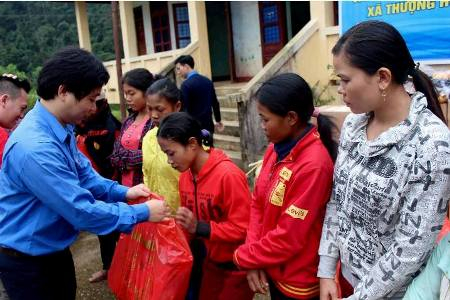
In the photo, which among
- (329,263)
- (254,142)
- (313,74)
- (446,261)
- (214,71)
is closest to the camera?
(446,261)

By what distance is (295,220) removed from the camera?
1.64 metres

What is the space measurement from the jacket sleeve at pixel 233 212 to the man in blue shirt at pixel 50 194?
0.29m

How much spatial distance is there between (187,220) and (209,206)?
0.16 m

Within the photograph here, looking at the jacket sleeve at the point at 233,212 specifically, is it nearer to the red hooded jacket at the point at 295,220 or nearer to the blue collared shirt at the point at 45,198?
the red hooded jacket at the point at 295,220

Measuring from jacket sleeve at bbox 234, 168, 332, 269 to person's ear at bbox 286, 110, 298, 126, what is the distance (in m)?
0.23

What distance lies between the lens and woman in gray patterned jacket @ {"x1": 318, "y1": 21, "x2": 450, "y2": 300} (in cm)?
122

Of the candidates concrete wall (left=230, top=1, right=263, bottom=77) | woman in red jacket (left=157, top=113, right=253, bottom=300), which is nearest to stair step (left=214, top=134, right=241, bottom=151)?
concrete wall (left=230, top=1, right=263, bottom=77)

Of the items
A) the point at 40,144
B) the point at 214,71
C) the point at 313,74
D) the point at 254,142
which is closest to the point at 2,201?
the point at 40,144

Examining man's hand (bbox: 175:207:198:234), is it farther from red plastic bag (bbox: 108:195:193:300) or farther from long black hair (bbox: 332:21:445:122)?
long black hair (bbox: 332:21:445:122)

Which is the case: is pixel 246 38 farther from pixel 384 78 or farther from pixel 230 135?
pixel 384 78

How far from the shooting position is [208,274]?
2.29 meters

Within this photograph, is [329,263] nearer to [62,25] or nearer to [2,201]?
[2,201]

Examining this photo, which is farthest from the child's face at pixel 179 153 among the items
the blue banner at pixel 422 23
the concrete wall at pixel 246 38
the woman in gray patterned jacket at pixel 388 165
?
the concrete wall at pixel 246 38

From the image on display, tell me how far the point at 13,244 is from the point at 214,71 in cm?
1086
